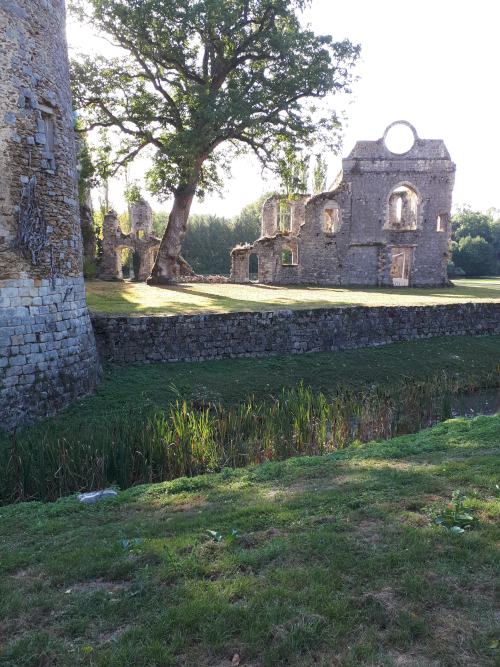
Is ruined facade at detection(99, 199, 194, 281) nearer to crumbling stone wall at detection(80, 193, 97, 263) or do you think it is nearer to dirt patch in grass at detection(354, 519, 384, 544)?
crumbling stone wall at detection(80, 193, 97, 263)

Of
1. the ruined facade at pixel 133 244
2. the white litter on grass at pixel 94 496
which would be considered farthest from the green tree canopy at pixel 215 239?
the white litter on grass at pixel 94 496

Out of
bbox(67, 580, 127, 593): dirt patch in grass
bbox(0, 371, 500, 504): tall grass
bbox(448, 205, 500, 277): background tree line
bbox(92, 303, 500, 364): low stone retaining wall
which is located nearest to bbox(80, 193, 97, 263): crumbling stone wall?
bbox(92, 303, 500, 364): low stone retaining wall

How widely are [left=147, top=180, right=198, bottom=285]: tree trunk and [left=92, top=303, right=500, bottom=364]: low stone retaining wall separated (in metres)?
8.83

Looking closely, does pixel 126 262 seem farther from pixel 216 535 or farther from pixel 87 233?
pixel 216 535

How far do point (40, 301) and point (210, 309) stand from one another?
549 cm

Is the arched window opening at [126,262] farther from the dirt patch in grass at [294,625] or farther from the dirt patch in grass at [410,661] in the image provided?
the dirt patch in grass at [410,661]

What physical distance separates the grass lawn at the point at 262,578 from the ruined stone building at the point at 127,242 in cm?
2160

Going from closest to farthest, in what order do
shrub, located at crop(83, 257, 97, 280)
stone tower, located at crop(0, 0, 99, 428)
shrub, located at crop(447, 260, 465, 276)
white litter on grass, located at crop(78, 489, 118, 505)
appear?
white litter on grass, located at crop(78, 489, 118, 505)
stone tower, located at crop(0, 0, 99, 428)
shrub, located at crop(83, 257, 97, 280)
shrub, located at crop(447, 260, 465, 276)

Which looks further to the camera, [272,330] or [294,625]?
[272,330]

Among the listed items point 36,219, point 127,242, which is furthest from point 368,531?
point 127,242

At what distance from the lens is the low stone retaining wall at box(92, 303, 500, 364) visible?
1098 centimetres

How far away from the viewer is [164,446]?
6312 millimetres

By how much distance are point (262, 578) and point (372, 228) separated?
2367cm

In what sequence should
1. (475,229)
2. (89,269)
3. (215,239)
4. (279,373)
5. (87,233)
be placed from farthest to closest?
(475,229)
(215,239)
(87,233)
(89,269)
(279,373)
